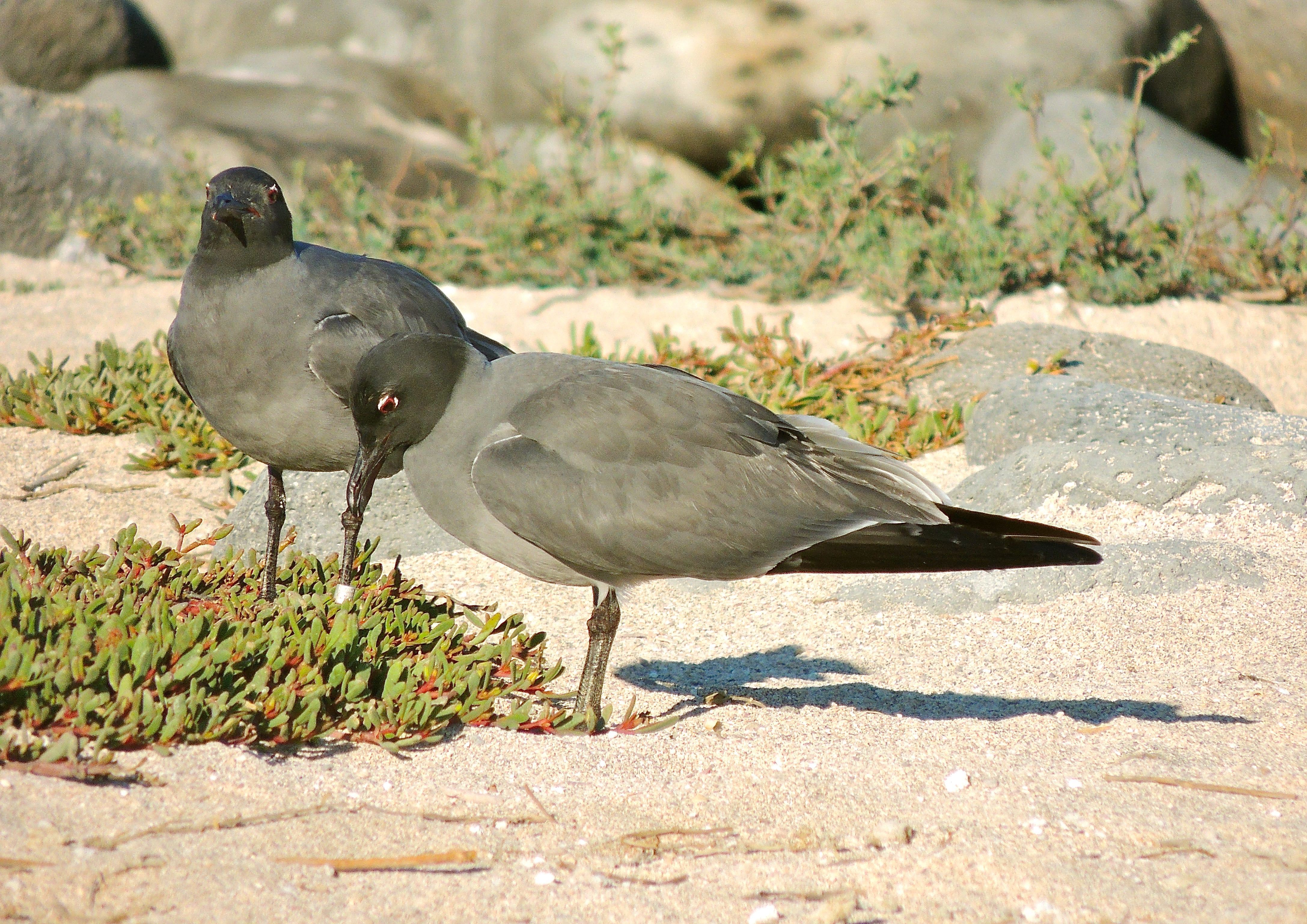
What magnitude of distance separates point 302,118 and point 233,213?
300 inches

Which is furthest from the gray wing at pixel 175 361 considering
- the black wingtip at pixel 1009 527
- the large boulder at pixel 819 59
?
the large boulder at pixel 819 59

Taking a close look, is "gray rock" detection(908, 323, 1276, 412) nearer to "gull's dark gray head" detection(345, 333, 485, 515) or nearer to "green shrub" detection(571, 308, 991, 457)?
"green shrub" detection(571, 308, 991, 457)

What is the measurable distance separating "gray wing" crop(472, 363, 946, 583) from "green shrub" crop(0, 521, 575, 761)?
0.52 metres

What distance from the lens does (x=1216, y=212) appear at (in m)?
8.02

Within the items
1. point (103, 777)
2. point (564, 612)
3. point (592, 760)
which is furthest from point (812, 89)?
point (103, 777)

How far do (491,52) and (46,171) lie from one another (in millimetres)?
4596

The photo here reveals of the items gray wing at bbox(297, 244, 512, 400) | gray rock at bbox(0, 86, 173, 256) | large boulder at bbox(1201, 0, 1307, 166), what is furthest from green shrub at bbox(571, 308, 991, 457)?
large boulder at bbox(1201, 0, 1307, 166)

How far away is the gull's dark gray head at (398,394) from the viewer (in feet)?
11.8

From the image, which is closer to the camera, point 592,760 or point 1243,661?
point 592,760

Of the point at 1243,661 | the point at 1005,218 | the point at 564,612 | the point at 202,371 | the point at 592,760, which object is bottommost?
the point at 564,612

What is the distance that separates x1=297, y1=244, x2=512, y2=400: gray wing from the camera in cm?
404

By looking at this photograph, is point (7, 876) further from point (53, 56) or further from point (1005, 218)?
point (53, 56)

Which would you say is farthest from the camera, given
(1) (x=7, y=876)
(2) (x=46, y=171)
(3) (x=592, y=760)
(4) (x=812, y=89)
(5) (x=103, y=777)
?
(4) (x=812, y=89)

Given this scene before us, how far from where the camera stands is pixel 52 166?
962cm
